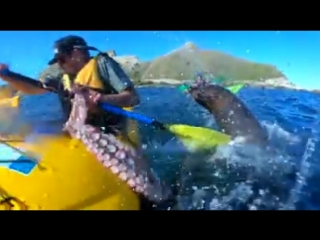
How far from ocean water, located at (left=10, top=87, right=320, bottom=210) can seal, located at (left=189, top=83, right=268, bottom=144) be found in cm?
3

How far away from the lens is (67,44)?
343cm

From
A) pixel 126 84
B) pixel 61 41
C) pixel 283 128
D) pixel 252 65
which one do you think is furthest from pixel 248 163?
pixel 61 41

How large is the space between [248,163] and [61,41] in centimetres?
107

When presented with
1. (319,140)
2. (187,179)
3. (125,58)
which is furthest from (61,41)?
(319,140)

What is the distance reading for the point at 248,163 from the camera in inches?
134

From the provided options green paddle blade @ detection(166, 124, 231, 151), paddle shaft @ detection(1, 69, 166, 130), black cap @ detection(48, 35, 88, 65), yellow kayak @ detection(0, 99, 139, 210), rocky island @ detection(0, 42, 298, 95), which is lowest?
yellow kayak @ detection(0, 99, 139, 210)

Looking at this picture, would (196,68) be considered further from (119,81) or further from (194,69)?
(119,81)

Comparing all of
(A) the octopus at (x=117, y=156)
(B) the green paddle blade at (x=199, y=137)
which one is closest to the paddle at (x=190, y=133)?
(B) the green paddle blade at (x=199, y=137)

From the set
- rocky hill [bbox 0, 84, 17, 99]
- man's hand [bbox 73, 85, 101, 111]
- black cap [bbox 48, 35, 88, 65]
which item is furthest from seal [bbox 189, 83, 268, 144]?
rocky hill [bbox 0, 84, 17, 99]

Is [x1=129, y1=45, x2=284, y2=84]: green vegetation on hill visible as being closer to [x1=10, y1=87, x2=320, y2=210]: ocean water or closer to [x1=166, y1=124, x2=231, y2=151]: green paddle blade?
[x1=10, y1=87, x2=320, y2=210]: ocean water

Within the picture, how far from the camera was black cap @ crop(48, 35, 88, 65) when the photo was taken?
3.42m
